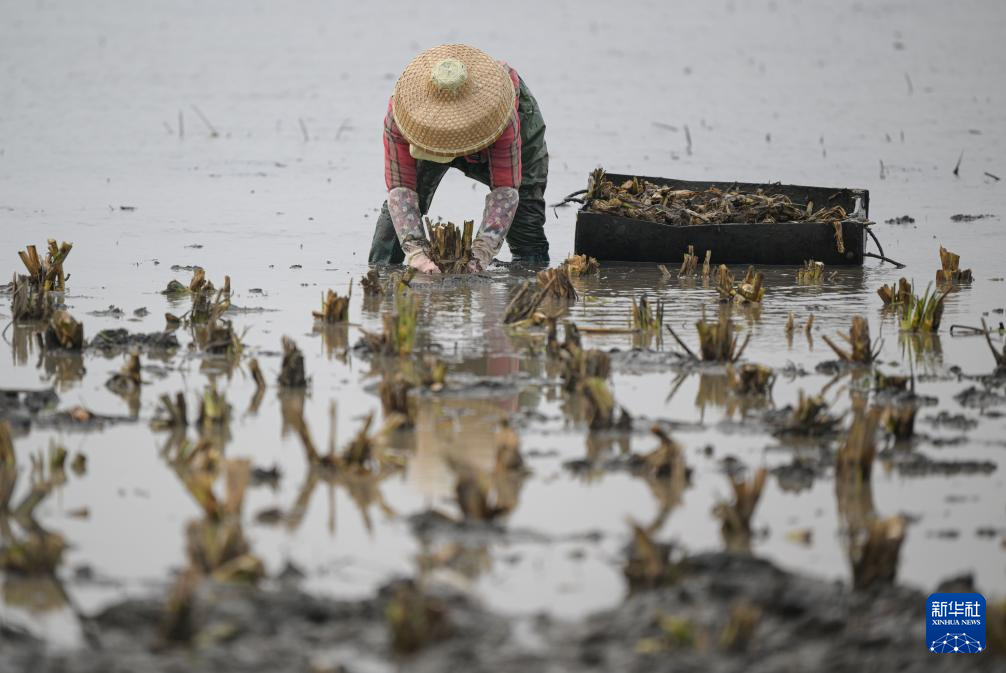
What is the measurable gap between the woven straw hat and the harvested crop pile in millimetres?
Result: 1727

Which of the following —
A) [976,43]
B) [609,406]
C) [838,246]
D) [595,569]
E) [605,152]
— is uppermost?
[976,43]

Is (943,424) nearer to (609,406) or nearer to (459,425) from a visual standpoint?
(609,406)

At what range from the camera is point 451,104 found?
825 cm

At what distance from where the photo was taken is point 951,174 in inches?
583

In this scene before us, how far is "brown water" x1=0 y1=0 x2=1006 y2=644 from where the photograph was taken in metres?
4.37

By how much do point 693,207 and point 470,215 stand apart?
2733 millimetres

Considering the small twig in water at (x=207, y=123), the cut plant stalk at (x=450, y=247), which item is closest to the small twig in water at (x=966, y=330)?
the cut plant stalk at (x=450, y=247)

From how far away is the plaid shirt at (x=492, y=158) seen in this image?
8633mm

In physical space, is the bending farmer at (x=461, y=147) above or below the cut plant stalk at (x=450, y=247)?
above

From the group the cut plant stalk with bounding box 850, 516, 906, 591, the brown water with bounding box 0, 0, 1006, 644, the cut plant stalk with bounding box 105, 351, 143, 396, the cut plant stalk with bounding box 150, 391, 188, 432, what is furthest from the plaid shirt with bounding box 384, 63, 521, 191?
the cut plant stalk with bounding box 850, 516, 906, 591

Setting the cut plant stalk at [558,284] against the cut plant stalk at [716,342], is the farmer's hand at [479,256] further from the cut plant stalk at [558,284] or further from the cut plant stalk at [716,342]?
the cut plant stalk at [716,342]

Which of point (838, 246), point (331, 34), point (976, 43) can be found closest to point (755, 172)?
point (838, 246)

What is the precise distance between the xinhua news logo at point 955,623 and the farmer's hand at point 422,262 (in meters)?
5.29

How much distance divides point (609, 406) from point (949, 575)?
1625mm
